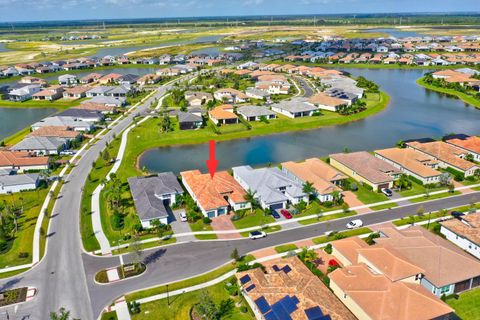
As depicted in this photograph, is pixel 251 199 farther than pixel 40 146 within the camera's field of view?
No

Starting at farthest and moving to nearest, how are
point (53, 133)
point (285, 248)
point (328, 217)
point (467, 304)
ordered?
point (53, 133) → point (328, 217) → point (285, 248) → point (467, 304)

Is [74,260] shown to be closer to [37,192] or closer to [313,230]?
[37,192]

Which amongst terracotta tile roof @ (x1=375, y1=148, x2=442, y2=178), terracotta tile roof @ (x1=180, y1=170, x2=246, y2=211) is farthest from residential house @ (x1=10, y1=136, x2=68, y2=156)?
terracotta tile roof @ (x1=375, y1=148, x2=442, y2=178)

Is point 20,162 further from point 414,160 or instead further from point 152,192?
point 414,160

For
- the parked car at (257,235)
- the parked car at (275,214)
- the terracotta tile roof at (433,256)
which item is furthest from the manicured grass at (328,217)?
the terracotta tile roof at (433,256)

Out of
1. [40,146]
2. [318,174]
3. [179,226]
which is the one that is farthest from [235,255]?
[40,146]

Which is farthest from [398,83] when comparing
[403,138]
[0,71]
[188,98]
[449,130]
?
[0,71]

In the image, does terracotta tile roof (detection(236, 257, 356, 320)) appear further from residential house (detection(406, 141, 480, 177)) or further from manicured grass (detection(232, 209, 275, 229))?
residential house (detection(406, 141, 480, 177))

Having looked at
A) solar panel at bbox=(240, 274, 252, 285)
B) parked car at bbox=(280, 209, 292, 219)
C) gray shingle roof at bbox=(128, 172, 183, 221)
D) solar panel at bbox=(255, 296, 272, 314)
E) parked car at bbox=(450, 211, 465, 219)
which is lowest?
parked car at bbox=(450, 211, 465, 219)
